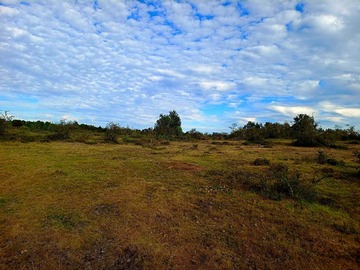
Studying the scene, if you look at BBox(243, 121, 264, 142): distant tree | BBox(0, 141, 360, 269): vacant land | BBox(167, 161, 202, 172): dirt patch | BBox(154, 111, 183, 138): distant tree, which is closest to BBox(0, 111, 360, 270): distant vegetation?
BBox(0, 141, 360, 269): vacant land

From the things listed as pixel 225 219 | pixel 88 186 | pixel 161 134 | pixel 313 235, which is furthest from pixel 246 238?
pixel 161 134

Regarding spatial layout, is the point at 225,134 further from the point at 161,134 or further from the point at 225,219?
the point at 225,219

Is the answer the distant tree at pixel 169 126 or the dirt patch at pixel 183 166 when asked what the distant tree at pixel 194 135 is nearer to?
the distant tree at pixel 169 126

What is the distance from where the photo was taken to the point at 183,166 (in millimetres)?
11883

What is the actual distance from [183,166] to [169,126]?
88.2 feet

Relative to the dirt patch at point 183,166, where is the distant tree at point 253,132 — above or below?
above

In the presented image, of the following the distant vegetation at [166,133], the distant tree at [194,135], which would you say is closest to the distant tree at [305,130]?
the distant vegetation at [166,133]

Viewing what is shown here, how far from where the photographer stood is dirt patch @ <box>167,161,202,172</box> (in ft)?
37.2

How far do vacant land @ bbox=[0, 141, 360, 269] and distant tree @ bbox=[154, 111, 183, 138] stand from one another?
2438cm

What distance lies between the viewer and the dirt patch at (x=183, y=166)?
446 inches

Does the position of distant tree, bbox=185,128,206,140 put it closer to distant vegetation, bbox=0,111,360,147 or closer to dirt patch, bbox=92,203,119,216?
distant vegetation, bbox=0,111,360,147

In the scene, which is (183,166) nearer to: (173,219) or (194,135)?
(173,219)

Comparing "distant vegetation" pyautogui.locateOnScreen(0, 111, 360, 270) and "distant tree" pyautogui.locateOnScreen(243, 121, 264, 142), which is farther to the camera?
"distant tree" pyautogui.locateOnScreen(243, 121, 264, 142)

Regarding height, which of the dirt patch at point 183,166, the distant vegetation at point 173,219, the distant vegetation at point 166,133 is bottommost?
the distant vegetation at point 173,219
